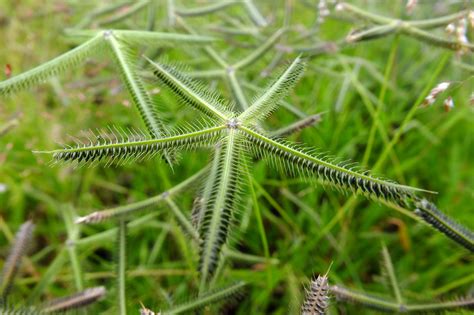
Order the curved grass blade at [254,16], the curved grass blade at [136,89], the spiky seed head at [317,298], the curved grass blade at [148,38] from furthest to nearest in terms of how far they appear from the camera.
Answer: the curved grass blade at [254,16]
the curved grass blade at [148,38]
the curved grass blade at [136,89]
the spiky seed head at [317,298]

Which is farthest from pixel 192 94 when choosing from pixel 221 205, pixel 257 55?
pixel 257 55

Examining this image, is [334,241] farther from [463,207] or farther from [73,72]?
[73,72]

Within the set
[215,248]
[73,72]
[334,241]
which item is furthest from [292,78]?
[73,72]

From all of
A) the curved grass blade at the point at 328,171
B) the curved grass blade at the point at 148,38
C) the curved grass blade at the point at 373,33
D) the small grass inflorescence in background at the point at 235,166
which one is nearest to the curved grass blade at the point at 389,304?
the small grass inflorescence in background at the point at 235,166

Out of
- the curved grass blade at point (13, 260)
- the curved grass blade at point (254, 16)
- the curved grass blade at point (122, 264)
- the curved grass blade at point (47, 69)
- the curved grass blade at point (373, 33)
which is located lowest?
the curved grass blade at point (13, 260)

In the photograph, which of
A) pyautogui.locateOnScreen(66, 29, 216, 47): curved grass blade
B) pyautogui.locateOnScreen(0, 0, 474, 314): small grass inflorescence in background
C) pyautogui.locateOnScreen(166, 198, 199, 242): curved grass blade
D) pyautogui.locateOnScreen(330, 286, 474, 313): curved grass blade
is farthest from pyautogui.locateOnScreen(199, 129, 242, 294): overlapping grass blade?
pyautogui.locateOnScreen(66, 29, 216, 47): curved grass blade

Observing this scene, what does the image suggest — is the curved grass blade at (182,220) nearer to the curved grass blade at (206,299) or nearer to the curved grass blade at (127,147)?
the curved grass blade at (206,299)

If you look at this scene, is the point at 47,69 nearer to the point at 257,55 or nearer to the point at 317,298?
the point at 257,55
